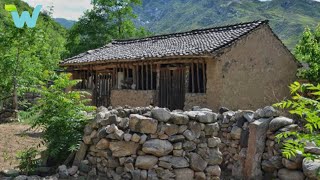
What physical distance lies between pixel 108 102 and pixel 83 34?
1477 cm

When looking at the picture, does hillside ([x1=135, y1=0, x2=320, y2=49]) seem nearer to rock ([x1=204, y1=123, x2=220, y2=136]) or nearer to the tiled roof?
the tiled roof

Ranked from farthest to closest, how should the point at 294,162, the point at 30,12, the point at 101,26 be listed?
the point at 30,12
the point at 101,26
the point at 294,162

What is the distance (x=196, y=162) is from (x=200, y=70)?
8.01m

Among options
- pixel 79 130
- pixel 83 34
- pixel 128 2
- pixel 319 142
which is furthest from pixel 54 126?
pixel 128 2

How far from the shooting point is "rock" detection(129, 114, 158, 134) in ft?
18.3

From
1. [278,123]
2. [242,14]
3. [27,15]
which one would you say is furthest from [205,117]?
[242,14]

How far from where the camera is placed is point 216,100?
12.6 m

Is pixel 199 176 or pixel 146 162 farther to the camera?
pixel 199 176

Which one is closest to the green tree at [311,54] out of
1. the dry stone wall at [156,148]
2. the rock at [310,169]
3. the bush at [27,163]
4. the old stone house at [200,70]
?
the old stone house at [200,70]

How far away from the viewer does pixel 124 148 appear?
5.67 m

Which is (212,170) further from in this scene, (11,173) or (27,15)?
(27,15)

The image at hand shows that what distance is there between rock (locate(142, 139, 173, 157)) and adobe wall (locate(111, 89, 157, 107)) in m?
8.74

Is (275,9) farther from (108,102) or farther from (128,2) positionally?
(108,102)

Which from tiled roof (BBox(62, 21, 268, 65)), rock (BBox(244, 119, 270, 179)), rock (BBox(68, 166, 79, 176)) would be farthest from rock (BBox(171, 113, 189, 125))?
tiled roof (BBox(62, 21, 268, 65))
